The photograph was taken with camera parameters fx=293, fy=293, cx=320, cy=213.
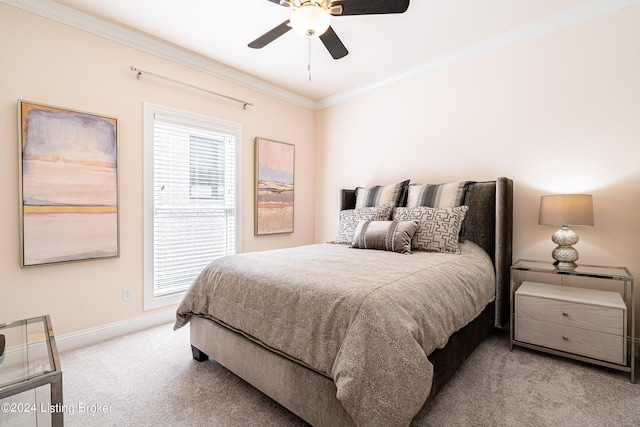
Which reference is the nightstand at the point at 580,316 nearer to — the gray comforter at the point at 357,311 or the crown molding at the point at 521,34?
the gray comforter at the point at 357,311

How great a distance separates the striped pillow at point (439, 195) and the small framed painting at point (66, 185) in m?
2.75

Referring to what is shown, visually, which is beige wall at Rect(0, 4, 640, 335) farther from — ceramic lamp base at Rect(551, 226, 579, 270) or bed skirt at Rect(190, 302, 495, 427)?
bed skirt at Rect(190, 302, 495, 427)

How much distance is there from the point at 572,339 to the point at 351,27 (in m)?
2.89

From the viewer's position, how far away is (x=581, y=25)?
232 cm

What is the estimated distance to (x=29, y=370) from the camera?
1065 mm

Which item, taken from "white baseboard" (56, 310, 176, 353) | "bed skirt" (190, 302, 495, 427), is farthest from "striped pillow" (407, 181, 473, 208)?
"white baseboard" (56, 310, 176, 353)

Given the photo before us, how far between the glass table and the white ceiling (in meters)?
2.35

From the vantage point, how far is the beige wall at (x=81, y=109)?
2.08m

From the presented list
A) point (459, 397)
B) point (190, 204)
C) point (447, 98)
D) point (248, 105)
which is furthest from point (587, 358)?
point (248, 105)

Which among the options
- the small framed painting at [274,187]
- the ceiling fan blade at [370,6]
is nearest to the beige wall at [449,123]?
the small framed painting at [274,187]

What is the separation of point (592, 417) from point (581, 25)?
275cm

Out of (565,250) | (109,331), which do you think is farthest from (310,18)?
(109,331)

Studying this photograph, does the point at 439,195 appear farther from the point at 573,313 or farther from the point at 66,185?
the point at 66,185

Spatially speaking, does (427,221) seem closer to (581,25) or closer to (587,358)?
(587,358)
